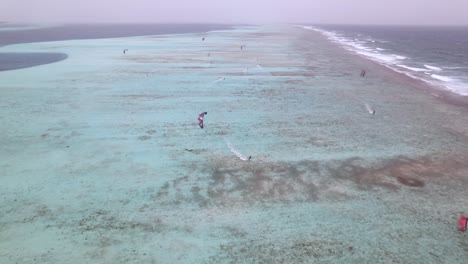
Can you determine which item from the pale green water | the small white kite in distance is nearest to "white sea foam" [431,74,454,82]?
the pale green water

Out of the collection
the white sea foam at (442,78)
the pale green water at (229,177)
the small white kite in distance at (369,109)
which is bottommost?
the pale green water at (229,177)

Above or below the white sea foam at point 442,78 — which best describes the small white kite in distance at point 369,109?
below

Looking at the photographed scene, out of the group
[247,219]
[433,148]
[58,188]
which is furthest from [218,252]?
[433,148]

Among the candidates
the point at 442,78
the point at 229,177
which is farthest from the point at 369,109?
the point at 442,78

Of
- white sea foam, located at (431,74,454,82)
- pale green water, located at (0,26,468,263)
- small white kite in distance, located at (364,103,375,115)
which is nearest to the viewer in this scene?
pale green water, located at (0,26,468,263)

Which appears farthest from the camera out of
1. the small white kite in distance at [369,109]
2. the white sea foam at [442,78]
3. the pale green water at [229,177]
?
the white sea foam at [442,78]

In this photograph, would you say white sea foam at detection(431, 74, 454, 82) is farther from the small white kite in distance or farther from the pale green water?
the small white kite in distance

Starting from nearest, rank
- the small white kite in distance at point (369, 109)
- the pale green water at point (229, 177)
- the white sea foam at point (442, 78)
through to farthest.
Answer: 1. the pale green water at point (229, 177)
2. the small white kite in distance at point (369, 109)
3. the white sea foam at point (442, 78)

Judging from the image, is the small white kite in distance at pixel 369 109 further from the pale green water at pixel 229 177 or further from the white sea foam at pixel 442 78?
the white sea foam at pixel 442 78

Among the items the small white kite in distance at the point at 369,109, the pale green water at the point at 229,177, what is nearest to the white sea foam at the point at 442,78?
the pale green water at the point at 229,177
